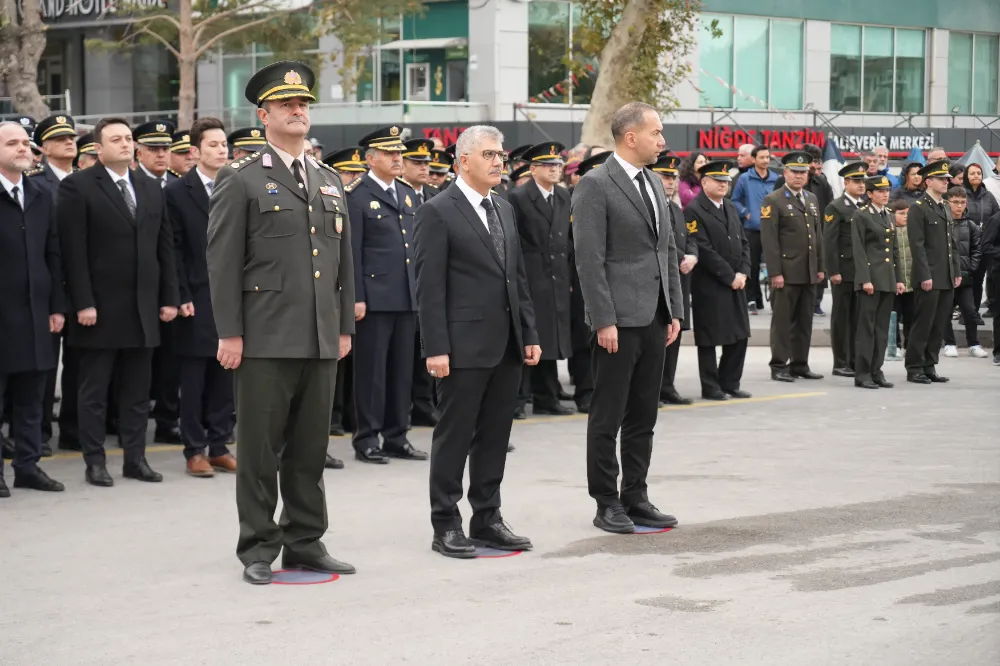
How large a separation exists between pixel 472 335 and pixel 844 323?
29.1 feet

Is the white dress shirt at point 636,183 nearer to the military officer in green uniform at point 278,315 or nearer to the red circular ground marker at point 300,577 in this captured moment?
the military officer in green uniform at point 278,315

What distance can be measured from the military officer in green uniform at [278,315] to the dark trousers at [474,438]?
2.31 feet

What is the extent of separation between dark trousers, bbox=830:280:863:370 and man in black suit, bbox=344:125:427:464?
6035mm

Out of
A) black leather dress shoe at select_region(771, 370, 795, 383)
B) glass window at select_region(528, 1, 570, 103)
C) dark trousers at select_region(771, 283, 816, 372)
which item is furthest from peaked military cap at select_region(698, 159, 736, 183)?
glass window at select_region(528, 1, 570, 103)

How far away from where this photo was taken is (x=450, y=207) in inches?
313

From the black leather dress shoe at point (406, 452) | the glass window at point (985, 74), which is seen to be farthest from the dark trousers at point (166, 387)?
the glass window at point (985, 74)

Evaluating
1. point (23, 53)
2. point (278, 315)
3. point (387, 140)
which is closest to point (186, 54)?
point (23, 53)

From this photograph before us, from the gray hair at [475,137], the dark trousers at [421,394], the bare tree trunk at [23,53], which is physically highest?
the bare tree trunk at [23,53]

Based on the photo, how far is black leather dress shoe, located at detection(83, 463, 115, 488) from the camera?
970 centimetres

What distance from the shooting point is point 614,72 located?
23906 millimetres

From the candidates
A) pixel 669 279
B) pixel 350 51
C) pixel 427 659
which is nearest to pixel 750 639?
pixel 427 659

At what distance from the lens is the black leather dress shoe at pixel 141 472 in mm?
9875

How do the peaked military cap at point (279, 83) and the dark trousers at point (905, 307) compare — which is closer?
the peaked military cap at point (279, 83)

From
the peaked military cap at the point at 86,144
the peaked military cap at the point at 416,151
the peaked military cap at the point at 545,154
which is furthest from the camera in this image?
the peaked military cap at the point at 545,154
